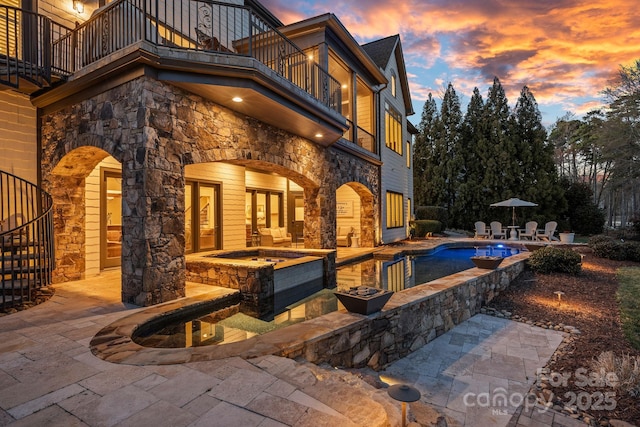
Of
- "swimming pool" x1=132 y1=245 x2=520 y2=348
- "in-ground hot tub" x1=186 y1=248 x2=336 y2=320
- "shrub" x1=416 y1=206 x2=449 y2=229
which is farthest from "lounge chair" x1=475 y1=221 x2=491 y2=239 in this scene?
"in-ground hot tub" x1=186 y1=248 x2=336 y2=320

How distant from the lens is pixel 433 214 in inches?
841

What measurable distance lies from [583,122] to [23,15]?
122 feet

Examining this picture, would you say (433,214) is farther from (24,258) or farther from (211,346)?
(24,258)

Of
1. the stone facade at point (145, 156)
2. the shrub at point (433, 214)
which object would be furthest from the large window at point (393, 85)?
the stone facade at point (145, 156)

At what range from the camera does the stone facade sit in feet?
16.8

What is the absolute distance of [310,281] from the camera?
25.8ft

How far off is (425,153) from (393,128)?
32.4 feet

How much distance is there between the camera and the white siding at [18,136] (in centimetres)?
632

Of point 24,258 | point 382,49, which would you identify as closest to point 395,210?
point 382,49

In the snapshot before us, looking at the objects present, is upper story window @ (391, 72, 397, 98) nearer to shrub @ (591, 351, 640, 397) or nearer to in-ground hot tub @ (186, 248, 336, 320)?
in-ground hot tub @ (186, 248, 336, 320)

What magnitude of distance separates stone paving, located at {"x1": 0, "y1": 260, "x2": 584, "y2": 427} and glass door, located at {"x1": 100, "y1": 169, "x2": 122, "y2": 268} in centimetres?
333

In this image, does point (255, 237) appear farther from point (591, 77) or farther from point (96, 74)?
point (591, 77)

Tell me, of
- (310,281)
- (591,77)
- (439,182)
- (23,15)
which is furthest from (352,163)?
(591,77)

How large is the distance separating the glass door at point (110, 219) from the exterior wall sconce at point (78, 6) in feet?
11.7
